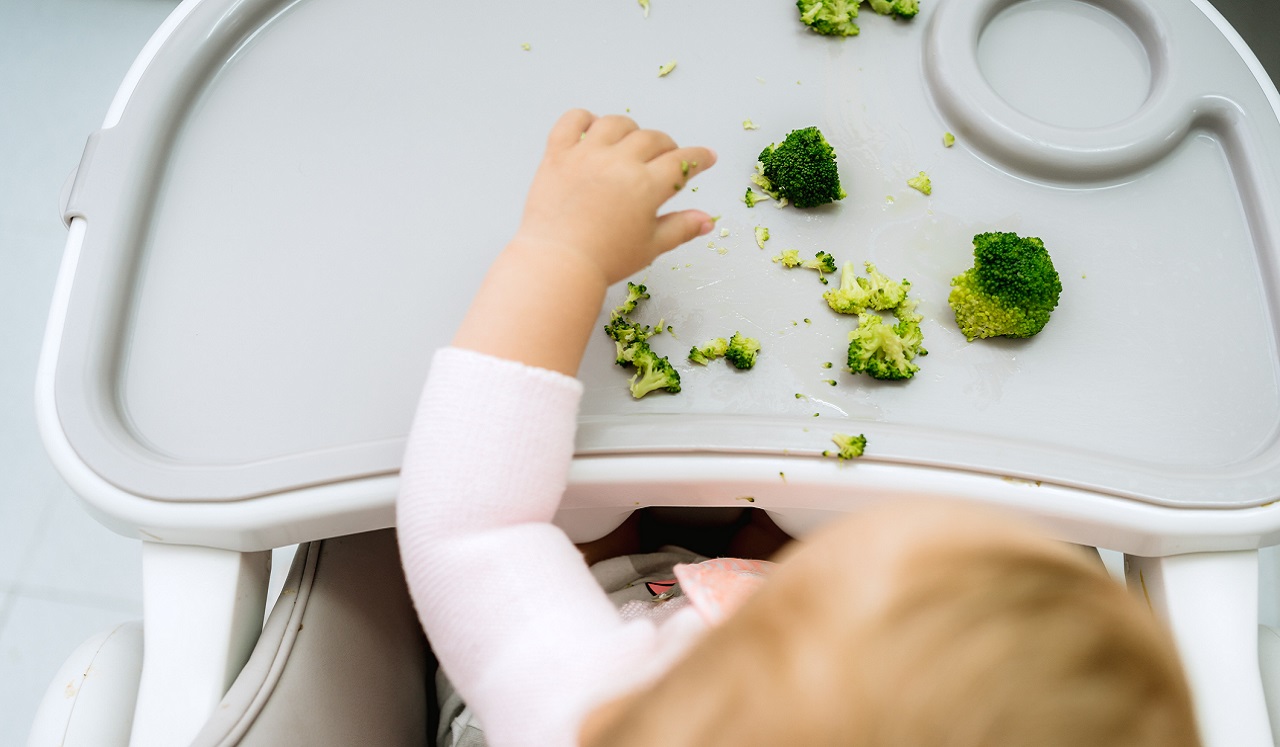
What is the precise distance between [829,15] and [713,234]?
8.0 inches

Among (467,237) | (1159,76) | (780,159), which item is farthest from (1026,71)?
(467,237)

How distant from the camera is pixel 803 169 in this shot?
0.60 meters

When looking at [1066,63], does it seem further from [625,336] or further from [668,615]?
[668,615]

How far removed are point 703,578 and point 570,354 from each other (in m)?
0.16

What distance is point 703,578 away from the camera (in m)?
0.54

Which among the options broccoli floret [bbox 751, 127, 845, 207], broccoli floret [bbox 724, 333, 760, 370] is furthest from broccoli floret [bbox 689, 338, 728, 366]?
broccoli floret [bbox 751, 127, 845, 207]

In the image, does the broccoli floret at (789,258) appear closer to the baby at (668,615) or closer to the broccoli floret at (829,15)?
the baby at (668,615)

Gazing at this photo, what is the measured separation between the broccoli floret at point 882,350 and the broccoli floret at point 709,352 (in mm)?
82

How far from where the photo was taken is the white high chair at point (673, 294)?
544 millimetres

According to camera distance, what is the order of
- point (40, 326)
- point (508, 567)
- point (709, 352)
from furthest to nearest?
point (40, 326), point (709, 352), point (508, 567)

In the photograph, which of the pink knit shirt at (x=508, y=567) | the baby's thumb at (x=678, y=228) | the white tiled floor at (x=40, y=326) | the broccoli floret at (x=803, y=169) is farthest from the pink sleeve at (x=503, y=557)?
the white tiled floor at (x=40, y=326)

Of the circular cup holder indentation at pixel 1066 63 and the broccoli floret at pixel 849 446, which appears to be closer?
the broccoli floret at pixel 849 446

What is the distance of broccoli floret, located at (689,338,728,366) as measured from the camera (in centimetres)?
58

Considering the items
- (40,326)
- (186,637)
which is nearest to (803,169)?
(186,637)
